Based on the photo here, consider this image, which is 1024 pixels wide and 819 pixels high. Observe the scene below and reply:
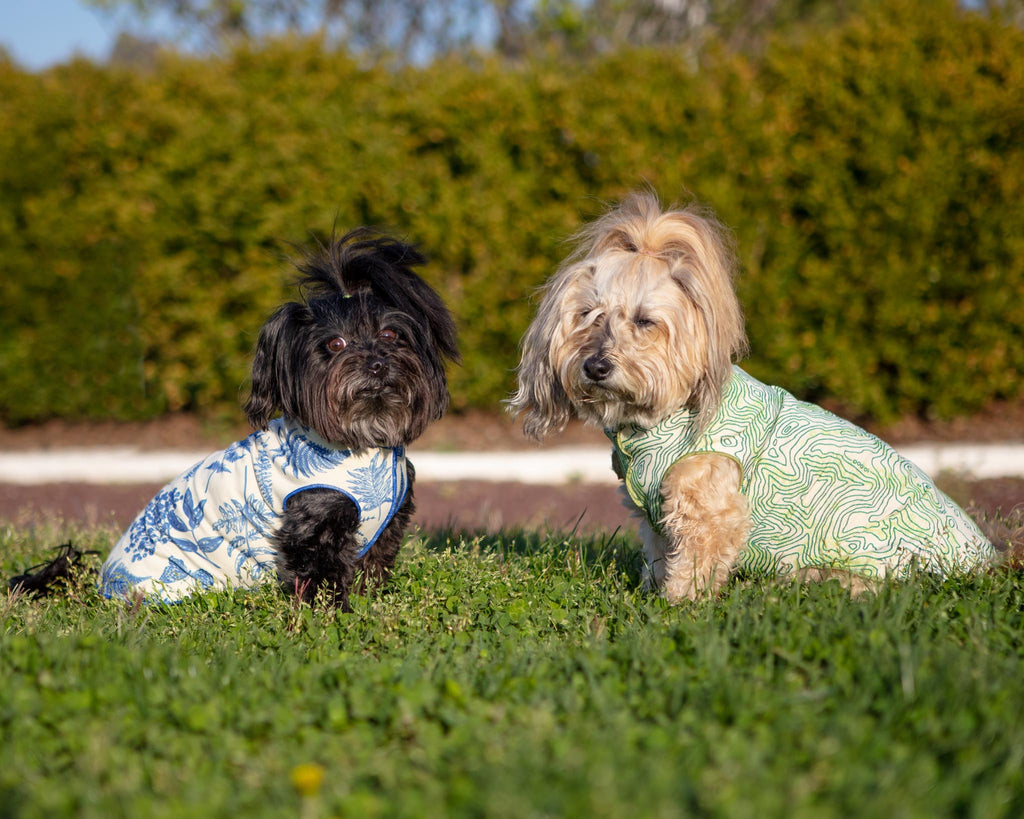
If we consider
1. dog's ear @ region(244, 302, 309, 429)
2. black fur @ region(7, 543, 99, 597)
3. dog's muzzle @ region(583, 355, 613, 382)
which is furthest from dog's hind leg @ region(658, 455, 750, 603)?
black fur @ region(7, 543, 99, 597)

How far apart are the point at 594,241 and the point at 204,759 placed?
8.20 ft

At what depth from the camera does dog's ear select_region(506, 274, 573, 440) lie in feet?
12.4

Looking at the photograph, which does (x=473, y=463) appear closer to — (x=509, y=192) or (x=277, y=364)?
(x=509, y=192)

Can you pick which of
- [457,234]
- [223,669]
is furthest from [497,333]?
[223,669]

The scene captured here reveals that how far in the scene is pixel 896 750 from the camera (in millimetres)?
→ 2207

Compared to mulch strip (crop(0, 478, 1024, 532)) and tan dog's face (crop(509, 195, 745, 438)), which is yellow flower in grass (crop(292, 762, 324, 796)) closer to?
tan dog's face (crop(509, 195, 745, 438))

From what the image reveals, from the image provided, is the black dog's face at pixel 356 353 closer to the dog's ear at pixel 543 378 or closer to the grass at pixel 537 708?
the dog's ear at pixel 543 378

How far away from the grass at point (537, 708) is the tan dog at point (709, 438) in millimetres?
218

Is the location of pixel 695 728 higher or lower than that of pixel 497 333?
lower

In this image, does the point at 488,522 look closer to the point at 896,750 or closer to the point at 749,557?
the point at 749,557

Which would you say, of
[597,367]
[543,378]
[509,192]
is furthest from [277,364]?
[509,192]

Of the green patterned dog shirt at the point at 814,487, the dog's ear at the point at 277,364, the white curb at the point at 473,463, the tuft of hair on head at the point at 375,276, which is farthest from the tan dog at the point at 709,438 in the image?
the white curb at the point at 473,463

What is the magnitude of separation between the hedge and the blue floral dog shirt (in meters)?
4.30

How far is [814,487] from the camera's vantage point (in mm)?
3631
